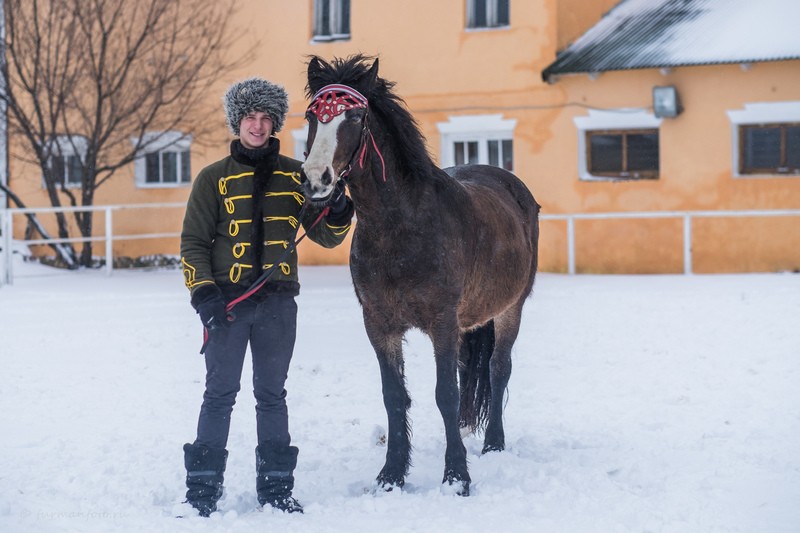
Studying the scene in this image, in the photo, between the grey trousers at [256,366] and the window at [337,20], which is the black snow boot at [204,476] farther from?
the window at [337,20]

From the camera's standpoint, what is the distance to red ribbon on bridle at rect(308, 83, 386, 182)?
489 centimetres

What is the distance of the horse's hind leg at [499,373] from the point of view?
6.26 m

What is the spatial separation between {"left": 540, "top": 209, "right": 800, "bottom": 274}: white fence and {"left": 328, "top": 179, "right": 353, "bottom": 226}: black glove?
436 inches

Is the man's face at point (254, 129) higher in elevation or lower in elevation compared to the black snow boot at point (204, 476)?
higher

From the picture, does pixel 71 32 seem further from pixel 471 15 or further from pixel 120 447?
pixel 120 447

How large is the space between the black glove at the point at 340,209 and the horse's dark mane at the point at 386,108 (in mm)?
308

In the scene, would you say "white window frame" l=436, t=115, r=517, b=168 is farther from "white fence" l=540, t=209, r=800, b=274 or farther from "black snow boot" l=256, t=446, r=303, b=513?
"black snow boot" l=256, t=446, r=303, b=513

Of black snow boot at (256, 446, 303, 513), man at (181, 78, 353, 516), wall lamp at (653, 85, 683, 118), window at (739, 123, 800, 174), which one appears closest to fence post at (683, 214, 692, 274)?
window at (739, 123, 800, 174)

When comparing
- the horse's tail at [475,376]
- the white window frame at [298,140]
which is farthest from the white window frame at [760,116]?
the horse's tail at [475,376]

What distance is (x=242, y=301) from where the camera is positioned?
510 centimetres

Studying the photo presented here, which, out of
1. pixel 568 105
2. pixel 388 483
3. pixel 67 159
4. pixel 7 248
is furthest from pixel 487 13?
pixel 388 483

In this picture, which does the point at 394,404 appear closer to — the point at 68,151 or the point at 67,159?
the point at 68,151

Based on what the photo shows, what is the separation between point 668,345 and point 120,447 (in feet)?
17.4

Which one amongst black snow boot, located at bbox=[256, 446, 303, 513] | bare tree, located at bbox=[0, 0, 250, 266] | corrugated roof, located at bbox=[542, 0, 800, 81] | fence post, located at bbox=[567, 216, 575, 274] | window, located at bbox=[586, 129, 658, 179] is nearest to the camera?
black snow boot, located at bbox=[256, 446, 303, 513]
